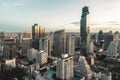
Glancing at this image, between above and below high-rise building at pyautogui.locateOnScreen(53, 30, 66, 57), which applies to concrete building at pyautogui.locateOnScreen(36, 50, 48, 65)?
below

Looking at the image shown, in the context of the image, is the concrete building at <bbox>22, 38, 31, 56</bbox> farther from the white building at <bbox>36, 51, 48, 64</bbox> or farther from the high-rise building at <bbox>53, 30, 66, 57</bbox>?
the white building at <bbox>36, 51, 48, 64</bbox>

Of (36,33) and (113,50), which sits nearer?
(113,50)

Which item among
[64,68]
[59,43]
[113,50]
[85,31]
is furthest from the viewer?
[85,31]

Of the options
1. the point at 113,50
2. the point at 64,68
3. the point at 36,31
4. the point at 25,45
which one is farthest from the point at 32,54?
the point at 113,50

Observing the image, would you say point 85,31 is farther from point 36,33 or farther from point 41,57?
point 41,57

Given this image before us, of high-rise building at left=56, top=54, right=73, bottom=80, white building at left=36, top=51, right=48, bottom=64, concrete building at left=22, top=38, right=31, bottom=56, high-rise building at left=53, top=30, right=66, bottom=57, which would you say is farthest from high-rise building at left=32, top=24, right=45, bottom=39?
high-rise building at left=56, top=54, right=73, bottom=80

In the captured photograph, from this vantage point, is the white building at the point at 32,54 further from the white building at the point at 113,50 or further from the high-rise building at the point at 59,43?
the white building at the point at 113,50

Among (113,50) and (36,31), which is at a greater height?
(36,31)

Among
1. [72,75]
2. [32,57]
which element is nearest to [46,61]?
[32,57]
